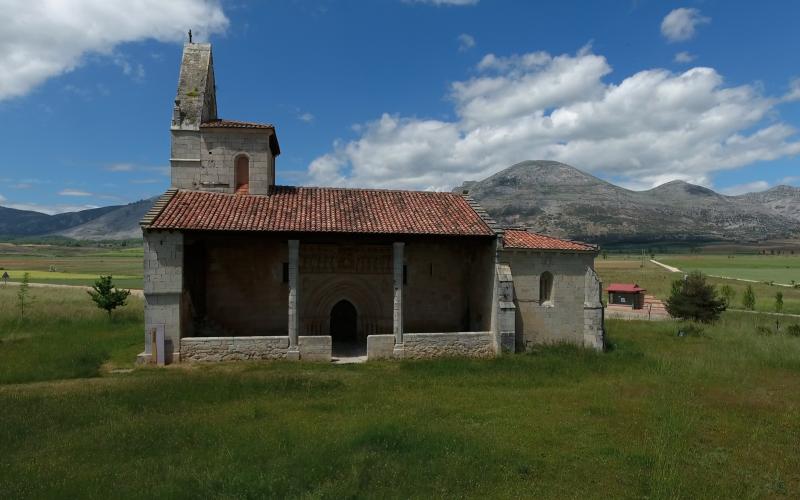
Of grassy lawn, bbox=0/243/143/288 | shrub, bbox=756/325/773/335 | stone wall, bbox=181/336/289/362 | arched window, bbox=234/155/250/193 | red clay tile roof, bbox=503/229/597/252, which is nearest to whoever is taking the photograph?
stone wall, bbox=181/336/289/362

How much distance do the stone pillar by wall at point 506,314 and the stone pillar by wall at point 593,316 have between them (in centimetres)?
333

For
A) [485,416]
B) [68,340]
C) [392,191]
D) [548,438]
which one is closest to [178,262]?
[68,340]

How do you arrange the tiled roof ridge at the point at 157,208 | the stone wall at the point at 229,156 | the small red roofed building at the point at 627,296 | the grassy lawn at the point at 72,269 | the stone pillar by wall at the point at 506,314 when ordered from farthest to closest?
1. the grassy lawn at the point at 72,269
2. the small red roofed building at the point at 627,296
3. the stone wall at the point at 229,156
4. the stone pillar by wall at the point at 506,314
5. the tiled roof ridge at the point at 157,208

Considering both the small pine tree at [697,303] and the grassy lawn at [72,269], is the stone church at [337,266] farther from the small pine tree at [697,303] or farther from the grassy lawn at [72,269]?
the grassy lawn at [72,269]

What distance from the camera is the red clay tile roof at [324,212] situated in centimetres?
1597

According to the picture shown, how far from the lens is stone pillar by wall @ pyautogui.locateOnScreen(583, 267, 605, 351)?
18109mm

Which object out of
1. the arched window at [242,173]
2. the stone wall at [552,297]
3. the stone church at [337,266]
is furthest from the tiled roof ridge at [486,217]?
the arched window at [242,173]

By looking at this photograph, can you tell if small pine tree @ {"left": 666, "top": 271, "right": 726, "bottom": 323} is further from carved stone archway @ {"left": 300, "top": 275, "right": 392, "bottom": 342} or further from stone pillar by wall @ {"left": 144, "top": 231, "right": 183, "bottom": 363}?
stone pillar by wall @ {"left": 144, "top": 231, "right": 183, "bottom": 363}

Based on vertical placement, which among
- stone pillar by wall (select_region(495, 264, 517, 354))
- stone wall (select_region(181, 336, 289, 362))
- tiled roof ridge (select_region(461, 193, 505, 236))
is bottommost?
stone wall (select_region(181, 336, 289, 362))

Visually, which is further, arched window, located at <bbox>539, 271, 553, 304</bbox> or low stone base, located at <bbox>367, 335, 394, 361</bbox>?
arched window, located at <bbox>539, 271, 553, 304</bbox>

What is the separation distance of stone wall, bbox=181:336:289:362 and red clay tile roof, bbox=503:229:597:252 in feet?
30.1

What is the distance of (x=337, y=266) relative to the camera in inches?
758

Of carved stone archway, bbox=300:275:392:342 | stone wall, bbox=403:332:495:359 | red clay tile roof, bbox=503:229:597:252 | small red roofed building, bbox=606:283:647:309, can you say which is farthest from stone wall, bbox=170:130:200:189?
small red roofed building, bbox=606:283:647:309

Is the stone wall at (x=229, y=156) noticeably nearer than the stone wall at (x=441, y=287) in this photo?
Yes
